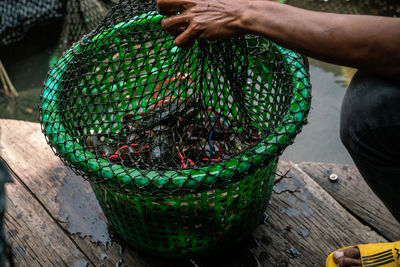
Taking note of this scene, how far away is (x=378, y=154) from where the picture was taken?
1105 mm

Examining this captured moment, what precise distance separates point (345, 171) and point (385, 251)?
1.75 feet

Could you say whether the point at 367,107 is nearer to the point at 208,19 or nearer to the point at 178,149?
the point at 208,19

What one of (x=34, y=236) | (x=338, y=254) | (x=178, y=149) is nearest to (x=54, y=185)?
(x=34, y=236)

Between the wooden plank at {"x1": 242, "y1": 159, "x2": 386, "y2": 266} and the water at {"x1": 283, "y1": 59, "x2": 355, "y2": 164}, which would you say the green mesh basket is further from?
the water at {"x1": 283, "y1": 59, "x2": 355, "y2": 164}

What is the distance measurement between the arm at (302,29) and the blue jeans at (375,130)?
8 centimetres

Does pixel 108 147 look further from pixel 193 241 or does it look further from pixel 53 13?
pixel 53 13

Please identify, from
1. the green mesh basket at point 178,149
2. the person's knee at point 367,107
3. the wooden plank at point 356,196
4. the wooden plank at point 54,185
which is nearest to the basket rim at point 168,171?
the green mesh basket at point 178,149

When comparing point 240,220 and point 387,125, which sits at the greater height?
point 387,125

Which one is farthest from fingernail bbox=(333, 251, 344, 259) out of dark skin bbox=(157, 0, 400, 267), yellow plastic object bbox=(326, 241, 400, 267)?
dark skin bbox=(157, 0, 400, 267)

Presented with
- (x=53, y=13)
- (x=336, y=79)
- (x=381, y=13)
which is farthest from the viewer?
(x=53, y=13)

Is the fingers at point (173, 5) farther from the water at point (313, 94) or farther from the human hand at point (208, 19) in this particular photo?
the water at point (313, 94)

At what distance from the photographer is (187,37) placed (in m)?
1.10

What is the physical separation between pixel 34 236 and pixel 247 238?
934 mm

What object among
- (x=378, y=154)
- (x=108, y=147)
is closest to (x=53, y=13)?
(x=108, y=147)
